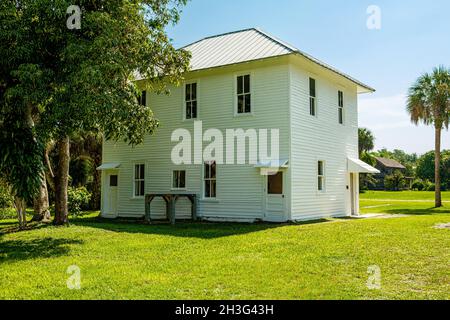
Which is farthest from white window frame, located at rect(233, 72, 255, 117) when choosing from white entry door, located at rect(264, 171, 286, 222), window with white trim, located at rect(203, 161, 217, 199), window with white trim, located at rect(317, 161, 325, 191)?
window with white trim, located at rect(317, 161, 325, 191)

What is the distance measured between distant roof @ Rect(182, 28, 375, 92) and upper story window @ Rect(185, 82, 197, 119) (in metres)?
Answer: 0.90

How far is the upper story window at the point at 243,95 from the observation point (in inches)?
680

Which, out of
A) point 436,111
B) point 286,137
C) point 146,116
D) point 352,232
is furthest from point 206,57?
point 436,111

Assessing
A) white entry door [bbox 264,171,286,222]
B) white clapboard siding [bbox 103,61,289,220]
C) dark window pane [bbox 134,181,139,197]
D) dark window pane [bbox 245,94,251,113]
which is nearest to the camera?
white entry door [bbox 264,171,286,222]

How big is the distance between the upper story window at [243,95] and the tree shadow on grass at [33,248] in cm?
836

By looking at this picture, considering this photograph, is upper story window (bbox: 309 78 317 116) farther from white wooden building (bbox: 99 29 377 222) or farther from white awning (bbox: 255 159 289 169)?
white awning (bbox: 255 159 289 169)

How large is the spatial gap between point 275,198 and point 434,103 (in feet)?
62.7

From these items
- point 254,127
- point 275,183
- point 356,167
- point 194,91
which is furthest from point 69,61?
point 356,167

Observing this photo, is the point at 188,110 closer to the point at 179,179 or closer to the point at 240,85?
the point at 240,85

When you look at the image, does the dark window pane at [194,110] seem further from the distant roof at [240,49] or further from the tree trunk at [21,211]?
the tree trunk at [21,211]

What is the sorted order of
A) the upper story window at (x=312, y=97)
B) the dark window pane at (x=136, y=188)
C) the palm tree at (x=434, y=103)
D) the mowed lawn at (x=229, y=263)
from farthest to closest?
the palm tree at (x=434, y=103), the dark window pane at (x=136, y=188), the upper story window at (x=312, y=97), the mowed lawn at (x=229, y=263)

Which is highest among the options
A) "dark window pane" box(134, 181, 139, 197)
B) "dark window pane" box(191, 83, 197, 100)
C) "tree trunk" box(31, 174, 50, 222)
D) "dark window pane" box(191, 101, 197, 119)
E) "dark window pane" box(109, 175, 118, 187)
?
"dark window pane" box(191, 83, 197, 100)

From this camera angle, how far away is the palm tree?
97.6ft

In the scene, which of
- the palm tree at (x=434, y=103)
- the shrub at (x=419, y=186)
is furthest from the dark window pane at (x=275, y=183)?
the shrub at (x=419, y=186)
